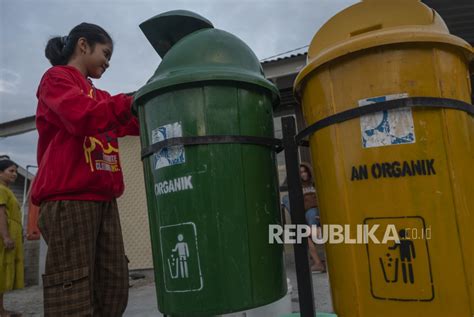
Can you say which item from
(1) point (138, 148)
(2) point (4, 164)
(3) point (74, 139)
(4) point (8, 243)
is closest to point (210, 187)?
(3) point (74, 139)

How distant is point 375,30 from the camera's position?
4.72ft

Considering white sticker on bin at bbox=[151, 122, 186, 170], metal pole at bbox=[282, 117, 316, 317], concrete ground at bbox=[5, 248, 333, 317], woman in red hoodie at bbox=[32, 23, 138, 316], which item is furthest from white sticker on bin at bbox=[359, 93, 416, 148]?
concrete ground at bbox=[5, 248, 333, 317]

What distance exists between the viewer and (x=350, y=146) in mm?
1406

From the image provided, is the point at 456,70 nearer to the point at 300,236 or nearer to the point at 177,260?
the point at 300,236

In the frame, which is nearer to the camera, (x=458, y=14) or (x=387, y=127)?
(x=387, y=127)

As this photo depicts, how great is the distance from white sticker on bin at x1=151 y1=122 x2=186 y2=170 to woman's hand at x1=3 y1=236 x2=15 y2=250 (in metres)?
3.32

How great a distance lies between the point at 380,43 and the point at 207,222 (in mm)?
916

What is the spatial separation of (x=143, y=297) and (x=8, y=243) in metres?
1.56

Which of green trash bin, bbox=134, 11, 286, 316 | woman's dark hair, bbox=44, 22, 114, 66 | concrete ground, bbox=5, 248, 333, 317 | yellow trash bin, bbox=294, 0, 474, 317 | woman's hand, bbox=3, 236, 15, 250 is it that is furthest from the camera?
woman's hand, bbox=3, 236, 15, 250

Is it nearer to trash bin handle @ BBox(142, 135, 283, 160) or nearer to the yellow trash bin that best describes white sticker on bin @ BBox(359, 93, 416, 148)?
the yellow trash bin

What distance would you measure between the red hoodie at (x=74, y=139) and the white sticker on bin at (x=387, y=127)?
107 cm

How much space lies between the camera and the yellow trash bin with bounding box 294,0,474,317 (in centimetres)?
128

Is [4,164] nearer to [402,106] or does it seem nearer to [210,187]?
[210,187]

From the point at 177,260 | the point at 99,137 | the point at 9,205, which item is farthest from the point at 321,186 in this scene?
the point at 9,205
